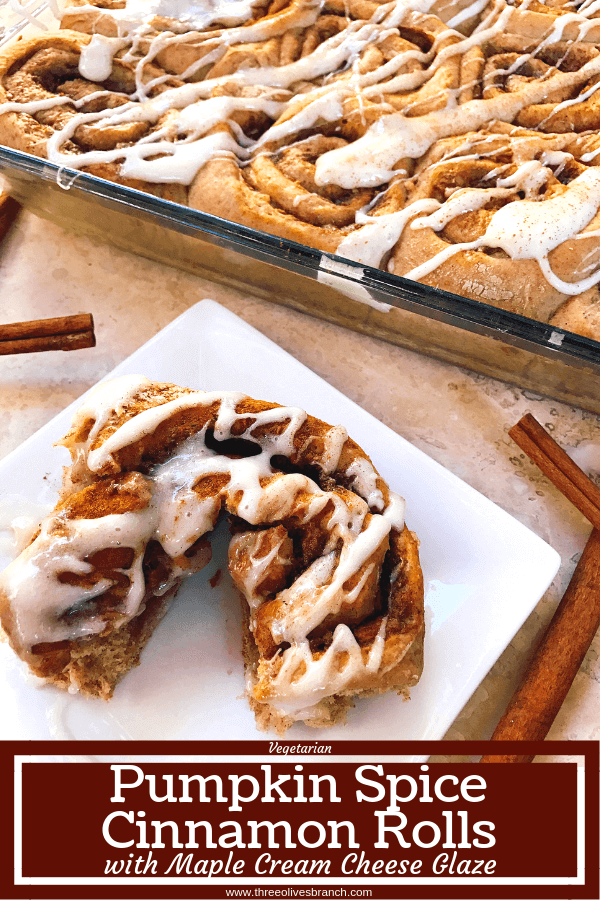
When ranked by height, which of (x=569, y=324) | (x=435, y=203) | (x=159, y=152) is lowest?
(x=569, y=324)

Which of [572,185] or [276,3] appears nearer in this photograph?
[572,185]

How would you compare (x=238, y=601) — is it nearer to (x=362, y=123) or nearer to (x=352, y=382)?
(x=352, y=382)

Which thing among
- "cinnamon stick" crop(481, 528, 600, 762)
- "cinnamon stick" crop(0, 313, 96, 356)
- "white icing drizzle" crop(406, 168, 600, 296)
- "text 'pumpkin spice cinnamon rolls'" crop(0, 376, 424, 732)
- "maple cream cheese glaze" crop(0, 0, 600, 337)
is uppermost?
"maple cream cheese glaze" crop(0, 0, 600, 337)

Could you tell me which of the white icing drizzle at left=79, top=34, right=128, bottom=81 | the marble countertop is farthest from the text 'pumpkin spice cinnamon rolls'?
the white icing drizzle at left=79, top=34, right=128, bottom=81

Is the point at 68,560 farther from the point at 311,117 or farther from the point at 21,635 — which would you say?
the point at 311,117

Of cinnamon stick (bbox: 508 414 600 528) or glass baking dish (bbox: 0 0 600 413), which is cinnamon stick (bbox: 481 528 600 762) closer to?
cinnamon stick (bbox: 508 414 600 528)

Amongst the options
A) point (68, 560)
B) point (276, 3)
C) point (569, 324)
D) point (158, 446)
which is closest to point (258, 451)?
point (158, 446)

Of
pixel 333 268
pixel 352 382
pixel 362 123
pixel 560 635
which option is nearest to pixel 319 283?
pixel 333 268

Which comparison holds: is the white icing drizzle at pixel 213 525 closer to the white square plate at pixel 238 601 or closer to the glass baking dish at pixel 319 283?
the white square plate at pixel 238 601
